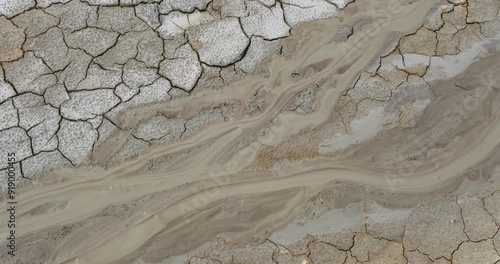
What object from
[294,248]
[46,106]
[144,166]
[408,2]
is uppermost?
[408,2]

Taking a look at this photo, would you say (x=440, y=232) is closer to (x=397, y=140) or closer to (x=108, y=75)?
(x=397, y=140)

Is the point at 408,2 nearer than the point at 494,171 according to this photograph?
No

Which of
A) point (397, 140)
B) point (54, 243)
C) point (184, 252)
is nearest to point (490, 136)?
→ point (397, 140)

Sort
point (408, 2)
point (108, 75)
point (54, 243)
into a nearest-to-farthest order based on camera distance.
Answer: point (54, 243), point (108, 75), point (408, 2)

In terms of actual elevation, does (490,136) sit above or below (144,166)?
below

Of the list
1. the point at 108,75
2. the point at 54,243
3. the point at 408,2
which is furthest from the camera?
the point at 408,2

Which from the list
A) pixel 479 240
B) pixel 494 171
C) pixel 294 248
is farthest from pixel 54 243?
pixel 494 171
